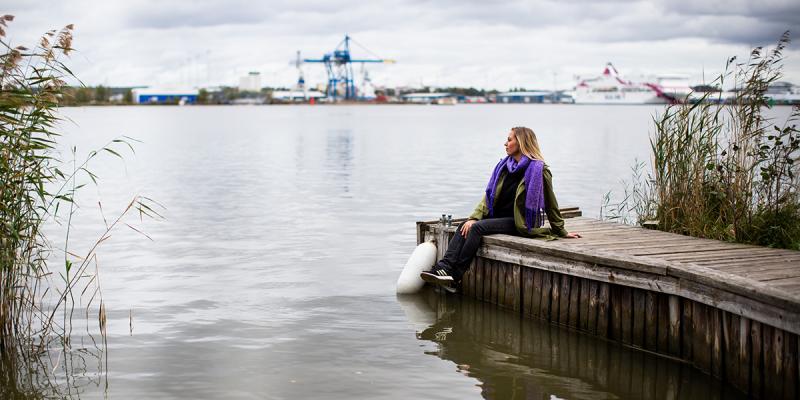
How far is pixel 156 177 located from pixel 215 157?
9861 millimetres

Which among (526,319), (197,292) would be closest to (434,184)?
(197,292)

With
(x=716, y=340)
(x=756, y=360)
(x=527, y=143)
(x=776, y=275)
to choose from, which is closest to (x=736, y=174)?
(x=527, y=143)

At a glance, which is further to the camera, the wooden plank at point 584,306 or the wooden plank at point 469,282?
the wooden plank at point 469,282

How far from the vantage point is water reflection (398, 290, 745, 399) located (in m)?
7.32

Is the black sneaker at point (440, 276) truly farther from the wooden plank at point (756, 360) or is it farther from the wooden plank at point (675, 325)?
the wooden plank at point (756, 360)

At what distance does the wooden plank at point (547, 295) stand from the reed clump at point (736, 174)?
81.5 inches

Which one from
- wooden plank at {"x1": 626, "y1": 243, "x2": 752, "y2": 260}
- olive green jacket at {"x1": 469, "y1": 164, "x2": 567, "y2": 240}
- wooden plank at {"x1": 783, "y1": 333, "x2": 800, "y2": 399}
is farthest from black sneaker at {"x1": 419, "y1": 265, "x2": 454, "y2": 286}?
wooden plank at {"x1": 783, "y1": 333, "x2": 800, "y2": 399}

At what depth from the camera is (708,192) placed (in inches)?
410

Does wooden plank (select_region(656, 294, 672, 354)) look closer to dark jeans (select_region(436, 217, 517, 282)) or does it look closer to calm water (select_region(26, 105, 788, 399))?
calm water (select_region(26, 105, 788, 399))

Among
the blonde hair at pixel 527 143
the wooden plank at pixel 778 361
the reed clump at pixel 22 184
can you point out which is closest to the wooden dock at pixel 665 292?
the wooden plank at pixel 778 361

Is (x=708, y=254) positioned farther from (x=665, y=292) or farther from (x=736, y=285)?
(x=736, y=285)

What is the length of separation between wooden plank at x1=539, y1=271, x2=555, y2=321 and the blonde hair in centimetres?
124

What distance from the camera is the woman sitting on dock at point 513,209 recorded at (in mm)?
9281

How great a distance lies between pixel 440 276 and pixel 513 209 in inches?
42.1
